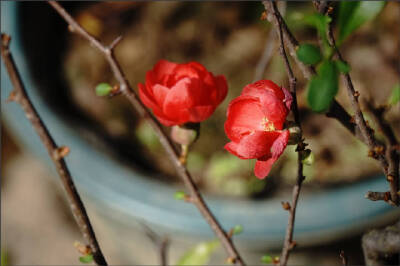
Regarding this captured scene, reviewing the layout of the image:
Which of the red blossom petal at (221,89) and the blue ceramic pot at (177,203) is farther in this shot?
the blue ceramic pot at (177,203)

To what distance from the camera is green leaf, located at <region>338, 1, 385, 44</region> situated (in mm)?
281

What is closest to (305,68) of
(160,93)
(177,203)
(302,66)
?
(302,66)

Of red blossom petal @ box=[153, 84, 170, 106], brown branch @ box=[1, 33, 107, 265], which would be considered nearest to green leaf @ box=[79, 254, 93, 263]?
brown branch @ box=[1, 33, 107, 265]

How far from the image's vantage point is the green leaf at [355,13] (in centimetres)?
28

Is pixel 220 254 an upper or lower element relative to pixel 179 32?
lower

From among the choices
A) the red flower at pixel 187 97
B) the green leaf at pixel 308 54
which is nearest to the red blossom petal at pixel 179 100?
the red flower at pixel 187 97

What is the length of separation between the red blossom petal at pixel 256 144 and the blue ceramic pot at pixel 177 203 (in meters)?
0.50

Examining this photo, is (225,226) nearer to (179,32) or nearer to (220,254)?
(220,254)

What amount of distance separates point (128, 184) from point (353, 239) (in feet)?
1.33

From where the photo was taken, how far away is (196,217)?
2.63 feet

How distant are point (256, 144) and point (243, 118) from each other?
1.6 inches

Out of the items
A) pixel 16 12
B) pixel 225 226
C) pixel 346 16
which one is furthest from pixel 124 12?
pixel 346 16

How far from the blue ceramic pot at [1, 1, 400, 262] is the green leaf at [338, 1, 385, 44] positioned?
0.50 metres

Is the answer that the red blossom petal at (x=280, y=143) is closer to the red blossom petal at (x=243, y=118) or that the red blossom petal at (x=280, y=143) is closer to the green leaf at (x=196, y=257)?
the red blossom petal at (x=243, y=118)
